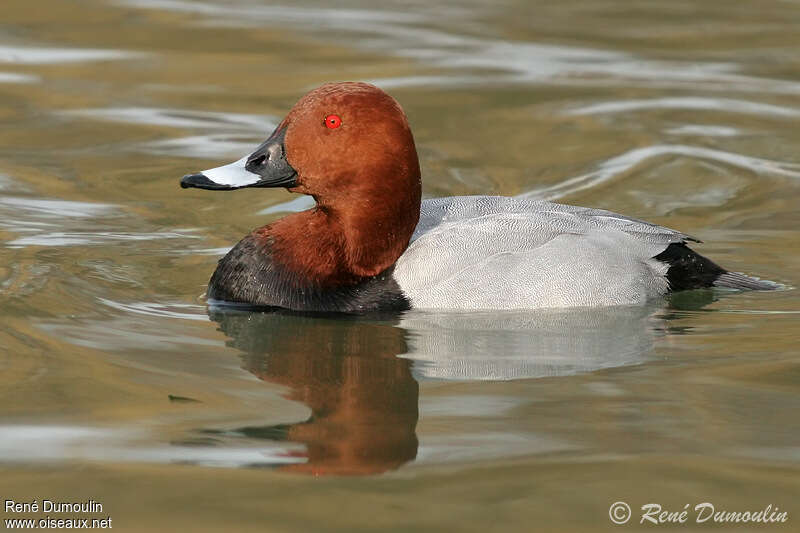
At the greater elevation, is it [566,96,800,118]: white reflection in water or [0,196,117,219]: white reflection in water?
[566,96,800,118]: white reflection in water

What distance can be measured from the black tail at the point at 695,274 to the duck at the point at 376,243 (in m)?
0.23

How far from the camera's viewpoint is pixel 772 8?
12.7 metres

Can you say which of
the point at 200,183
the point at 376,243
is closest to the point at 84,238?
the point at 200,183

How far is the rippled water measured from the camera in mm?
4062

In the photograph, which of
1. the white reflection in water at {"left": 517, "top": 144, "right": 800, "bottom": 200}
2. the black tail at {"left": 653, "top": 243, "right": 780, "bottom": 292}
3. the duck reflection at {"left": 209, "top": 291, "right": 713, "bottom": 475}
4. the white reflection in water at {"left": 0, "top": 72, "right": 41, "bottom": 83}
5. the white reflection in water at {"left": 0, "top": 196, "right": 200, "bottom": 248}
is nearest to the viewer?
the duck reflection at {"left": 209, "top": 291, "right": 713, "bottom": 475}

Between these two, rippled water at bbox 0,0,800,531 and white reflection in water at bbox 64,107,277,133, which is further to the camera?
white reflection in water at bbox 64,107,277,133

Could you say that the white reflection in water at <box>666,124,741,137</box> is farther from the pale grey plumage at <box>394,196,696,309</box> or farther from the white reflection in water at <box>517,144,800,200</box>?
the pale grey plumage at <box>394,196,696,309</box>

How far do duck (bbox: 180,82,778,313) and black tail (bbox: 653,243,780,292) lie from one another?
0.23 meters

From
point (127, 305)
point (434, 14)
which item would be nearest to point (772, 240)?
point (127, 305)

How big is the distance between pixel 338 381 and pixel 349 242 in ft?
3.90

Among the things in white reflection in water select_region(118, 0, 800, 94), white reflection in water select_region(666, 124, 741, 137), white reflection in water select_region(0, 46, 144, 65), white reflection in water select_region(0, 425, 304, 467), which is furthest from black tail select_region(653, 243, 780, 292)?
white reflection in water select_region(0, 46, 144, 65)

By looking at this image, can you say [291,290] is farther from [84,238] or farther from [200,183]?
[84,238]

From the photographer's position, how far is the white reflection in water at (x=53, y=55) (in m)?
10.7

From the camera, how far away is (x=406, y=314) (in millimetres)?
6027
